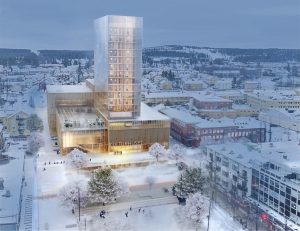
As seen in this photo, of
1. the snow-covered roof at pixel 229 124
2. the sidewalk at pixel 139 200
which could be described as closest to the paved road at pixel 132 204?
the sidewalk at pixel 139 200

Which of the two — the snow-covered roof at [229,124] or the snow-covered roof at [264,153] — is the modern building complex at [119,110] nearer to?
the snow-covered roof at [229,124]

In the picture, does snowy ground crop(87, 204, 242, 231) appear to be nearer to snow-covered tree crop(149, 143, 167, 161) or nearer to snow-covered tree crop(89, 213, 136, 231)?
snow-covered tree crop(89, 213, 136, 231)

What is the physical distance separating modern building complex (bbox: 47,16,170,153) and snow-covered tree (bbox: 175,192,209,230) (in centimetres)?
409

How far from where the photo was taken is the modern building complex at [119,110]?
392 inches

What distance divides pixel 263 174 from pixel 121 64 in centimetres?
472

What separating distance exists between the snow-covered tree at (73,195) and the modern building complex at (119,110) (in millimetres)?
3245

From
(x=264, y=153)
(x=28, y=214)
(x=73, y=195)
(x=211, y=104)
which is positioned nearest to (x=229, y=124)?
(x=264, y=153)

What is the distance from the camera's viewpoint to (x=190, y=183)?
6777 mm

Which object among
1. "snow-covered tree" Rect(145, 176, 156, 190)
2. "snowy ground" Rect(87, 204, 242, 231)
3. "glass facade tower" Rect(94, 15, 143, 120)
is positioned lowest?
"snowy ground" Rect(87, 204, 242, 231)

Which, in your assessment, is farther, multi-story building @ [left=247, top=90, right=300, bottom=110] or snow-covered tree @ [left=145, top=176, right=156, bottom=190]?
multi-story building @ [left=247, top=90, right=300, bottom=110]

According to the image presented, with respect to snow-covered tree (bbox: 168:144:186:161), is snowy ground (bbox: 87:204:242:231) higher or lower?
lower

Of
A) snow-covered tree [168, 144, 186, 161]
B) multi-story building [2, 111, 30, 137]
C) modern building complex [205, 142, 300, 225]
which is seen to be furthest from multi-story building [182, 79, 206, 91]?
modern building complex [205, 142, 300, 225]

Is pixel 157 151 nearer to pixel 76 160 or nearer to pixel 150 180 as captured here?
pixel 150 180

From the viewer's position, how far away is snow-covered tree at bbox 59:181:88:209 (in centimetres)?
655
